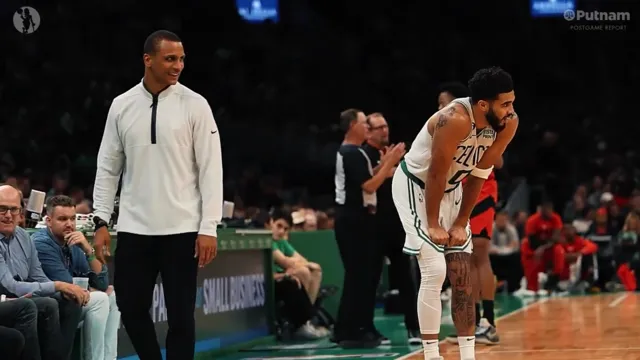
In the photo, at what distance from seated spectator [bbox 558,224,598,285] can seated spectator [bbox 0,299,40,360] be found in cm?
1265

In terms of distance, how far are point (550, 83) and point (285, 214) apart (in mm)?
15673

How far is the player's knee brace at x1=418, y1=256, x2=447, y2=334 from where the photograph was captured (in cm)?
613

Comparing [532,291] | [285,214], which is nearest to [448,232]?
[285,214]

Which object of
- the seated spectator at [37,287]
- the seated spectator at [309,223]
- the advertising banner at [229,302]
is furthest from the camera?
the seated spectator at [309,223]

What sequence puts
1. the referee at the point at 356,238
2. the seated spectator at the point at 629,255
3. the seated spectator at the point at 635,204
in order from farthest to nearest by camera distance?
the seated spectator at the point at 635,204
the seated spectator at the point at 629,255
the referee at the point at 356,238

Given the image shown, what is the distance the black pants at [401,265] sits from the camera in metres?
9.45

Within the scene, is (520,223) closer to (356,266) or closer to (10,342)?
(356,266)

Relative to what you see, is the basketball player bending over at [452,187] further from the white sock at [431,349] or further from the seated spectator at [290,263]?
the seated spectator at [290,263]

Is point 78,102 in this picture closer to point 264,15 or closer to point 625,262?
point 264,15

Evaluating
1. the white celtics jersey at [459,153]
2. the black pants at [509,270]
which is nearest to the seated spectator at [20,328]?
the white celtics jersey at [459,153]

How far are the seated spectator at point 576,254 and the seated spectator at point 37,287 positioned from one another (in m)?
12.3

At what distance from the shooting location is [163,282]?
5.28 m

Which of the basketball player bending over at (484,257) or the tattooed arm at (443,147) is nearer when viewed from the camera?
the tattooed arm at (443,147)

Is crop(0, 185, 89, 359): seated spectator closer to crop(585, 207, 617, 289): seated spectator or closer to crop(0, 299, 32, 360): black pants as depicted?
crop(0, 299, 32, 360): black pants
